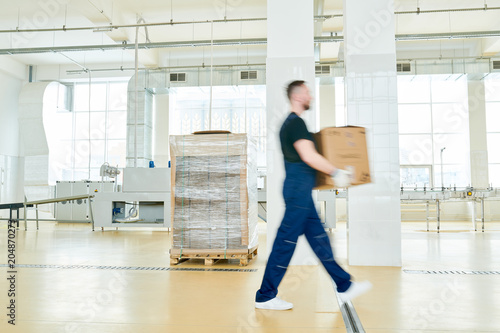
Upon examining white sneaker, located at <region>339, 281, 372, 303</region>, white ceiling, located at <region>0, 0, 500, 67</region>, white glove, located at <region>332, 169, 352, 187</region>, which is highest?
white ceiling, located at <region>0, 0, 500, 67</region>

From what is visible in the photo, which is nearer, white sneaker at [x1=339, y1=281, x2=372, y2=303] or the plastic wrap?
white sneaker at [x1=339, y1=281, x2=372, y2=303]

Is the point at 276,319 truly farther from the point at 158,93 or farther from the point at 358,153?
the point at 158,93

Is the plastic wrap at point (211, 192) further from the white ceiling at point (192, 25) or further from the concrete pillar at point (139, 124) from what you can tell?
the concrete pillar at point (139, 124)

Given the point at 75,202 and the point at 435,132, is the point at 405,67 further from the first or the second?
the point at 75,202

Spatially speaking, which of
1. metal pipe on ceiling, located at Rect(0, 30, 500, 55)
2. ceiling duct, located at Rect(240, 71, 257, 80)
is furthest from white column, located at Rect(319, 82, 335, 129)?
metal pipe on ceiling, located at Rect(0, 30, 500, 55)

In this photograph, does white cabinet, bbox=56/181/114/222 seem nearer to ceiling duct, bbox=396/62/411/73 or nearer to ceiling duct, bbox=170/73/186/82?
ceiling duct, bbox=170/73/186/82

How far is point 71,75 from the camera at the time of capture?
14.7m

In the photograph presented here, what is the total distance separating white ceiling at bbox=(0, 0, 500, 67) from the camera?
9609mm

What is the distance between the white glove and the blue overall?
0.14m

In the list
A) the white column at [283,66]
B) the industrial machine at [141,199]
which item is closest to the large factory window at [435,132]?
the industrial machine at [141,199]

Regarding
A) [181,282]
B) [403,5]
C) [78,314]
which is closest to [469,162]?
[403,5]

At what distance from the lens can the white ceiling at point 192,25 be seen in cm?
961

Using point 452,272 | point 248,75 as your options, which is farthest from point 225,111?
point 452,272

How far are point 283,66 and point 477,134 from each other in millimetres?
11001
